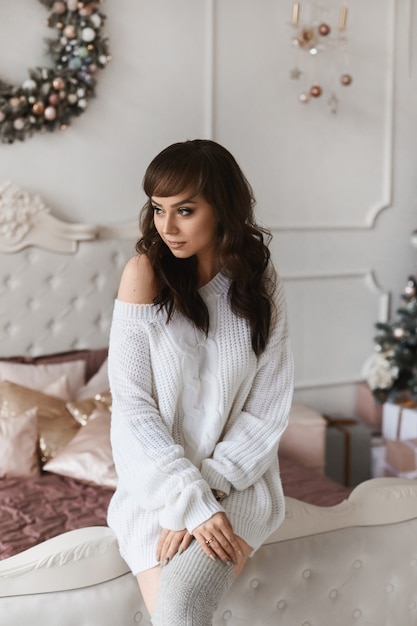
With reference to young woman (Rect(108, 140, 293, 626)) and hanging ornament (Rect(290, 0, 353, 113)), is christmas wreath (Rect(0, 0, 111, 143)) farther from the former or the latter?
young woman (Rect(108, 140, 293, 626))

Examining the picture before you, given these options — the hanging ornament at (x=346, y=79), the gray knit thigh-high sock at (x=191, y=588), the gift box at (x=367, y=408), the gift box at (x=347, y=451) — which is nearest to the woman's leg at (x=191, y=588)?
the gray knit thigh-high sock at (x=191, y=588)

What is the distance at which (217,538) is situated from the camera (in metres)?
1.68

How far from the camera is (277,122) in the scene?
374cm

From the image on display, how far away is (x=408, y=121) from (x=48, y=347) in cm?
213

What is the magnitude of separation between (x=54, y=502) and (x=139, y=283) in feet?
3.47

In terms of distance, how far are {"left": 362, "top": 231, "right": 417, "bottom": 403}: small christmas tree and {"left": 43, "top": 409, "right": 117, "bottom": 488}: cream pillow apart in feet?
5.01

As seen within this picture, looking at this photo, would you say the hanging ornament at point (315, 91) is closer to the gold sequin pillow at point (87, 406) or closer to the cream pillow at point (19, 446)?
the gold sequin pillow at point (87, 406)

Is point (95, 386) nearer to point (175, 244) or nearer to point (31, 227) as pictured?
point (31, 227)

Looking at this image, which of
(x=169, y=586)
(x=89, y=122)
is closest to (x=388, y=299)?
(x=89, y=122)

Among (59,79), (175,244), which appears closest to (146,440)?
(175,244)

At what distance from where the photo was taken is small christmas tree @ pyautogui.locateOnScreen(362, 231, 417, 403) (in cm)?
373

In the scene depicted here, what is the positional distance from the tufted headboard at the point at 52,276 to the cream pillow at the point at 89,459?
64cm

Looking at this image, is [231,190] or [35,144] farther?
[35,144]

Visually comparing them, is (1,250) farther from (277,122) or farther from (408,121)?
(408,121)
